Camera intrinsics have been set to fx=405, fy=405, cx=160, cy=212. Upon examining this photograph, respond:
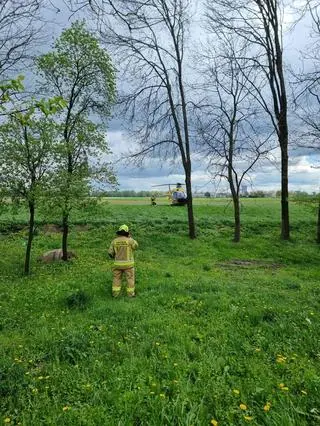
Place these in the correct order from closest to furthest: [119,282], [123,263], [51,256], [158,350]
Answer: [158,350], [119,282], [123,263], [51,256]

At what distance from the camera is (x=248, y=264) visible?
19.0 m

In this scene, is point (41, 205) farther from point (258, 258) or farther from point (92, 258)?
point (258, 258)

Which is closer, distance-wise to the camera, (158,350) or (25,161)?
(158,350)

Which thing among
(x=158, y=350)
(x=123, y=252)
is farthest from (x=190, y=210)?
(x=158, y=350)

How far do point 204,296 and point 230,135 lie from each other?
632 inches

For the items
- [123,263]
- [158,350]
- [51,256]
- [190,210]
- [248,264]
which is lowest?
[248,264]

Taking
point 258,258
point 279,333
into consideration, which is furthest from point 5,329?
point 258,258

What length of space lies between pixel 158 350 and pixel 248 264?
13132 millimetres

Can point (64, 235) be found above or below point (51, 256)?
above

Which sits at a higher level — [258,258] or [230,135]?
[230,135]

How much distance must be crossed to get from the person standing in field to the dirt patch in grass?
723 centimetres

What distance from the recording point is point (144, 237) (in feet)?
79.4

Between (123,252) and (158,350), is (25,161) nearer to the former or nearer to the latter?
(123,252)

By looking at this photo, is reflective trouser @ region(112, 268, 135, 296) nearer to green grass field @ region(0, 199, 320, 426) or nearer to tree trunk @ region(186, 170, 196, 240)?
green grass field @ region(0, 199, 320, 426)
